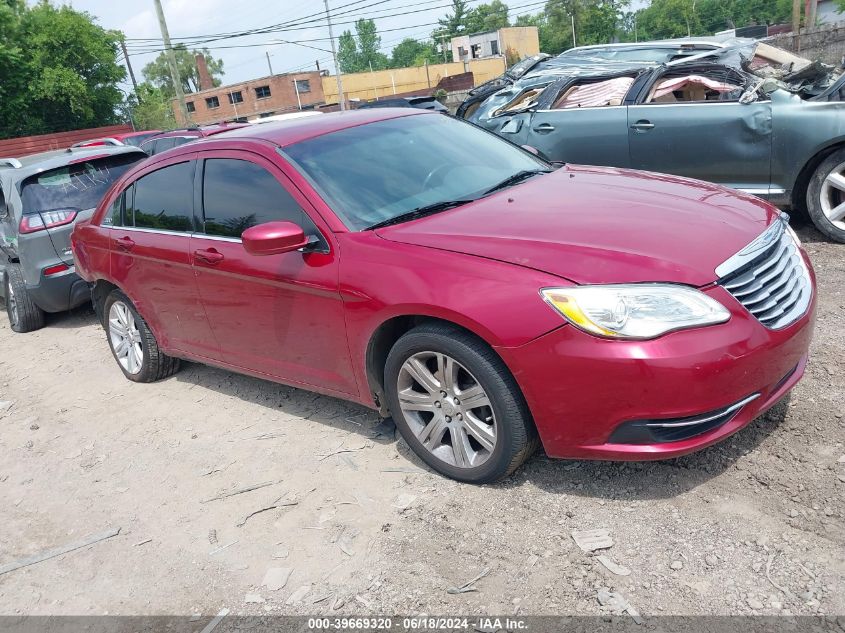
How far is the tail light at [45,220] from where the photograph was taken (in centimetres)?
709

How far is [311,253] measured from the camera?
3670 millimetres

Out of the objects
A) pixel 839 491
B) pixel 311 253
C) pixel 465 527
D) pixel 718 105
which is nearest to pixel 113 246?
pixel 311 253

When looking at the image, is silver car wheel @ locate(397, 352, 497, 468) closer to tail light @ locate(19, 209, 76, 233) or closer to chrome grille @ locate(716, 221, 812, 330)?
chrome grille @ locate(716, 221, 812, 330)

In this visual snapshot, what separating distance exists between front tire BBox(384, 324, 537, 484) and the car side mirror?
722mm

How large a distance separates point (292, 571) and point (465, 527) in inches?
29.8

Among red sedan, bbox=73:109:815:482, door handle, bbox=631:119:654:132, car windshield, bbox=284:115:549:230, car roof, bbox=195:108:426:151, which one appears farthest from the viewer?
door handle, bbox=631:119:654:132

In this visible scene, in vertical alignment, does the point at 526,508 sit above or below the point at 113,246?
below

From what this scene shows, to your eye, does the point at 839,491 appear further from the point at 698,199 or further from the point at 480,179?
the point at 480,179

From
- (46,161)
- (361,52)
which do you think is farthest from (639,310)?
(361,52)

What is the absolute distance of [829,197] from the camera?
6156 millimetres

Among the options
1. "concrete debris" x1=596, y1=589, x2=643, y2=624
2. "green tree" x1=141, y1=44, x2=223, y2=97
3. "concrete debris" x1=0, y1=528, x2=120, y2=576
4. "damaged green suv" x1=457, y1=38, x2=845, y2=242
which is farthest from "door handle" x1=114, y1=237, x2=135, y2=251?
"green tree" x1=141, y1=44, x2=223, y2=97

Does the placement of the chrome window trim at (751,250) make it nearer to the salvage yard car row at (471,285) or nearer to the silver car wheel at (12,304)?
the salvage yard car row at (471,285)

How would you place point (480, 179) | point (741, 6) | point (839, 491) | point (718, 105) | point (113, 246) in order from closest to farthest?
point (839, 491) < point (480, 179) < point (113, 246) < point (718, 105) < point (741, 6)

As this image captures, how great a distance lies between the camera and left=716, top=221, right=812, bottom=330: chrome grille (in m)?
2.94
